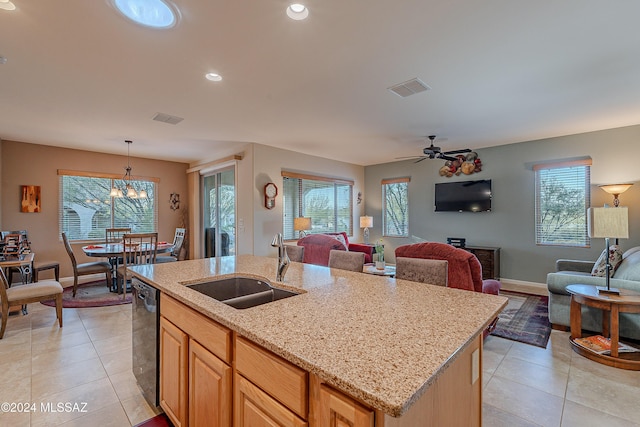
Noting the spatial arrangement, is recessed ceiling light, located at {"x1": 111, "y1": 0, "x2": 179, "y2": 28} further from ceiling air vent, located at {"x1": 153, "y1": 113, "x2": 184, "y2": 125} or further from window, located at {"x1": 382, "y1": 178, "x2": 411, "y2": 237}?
window, located at {"x1": 382, "y1": 178, "x2": 411, "y2": 237}

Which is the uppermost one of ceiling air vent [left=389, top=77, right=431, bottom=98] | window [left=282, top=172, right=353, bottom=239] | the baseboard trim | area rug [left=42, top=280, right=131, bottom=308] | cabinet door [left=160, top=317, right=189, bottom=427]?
ceiling air vent [left=389, top=77, right=431, bottom=98]

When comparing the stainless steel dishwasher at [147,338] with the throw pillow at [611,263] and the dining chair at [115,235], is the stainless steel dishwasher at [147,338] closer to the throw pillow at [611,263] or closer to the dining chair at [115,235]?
the dining chair at [115,235]

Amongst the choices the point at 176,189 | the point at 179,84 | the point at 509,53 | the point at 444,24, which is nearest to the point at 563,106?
the point at 509,53

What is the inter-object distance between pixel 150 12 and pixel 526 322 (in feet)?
15.5

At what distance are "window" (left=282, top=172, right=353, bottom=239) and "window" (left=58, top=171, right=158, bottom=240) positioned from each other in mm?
3053

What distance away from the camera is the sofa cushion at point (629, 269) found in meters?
3.02

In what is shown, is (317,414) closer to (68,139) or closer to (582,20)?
(582,20)

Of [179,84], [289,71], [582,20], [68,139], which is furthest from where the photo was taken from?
[68,139]

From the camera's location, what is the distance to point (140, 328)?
2076 millimetres

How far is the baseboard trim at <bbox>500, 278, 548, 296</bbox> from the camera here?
5.04 metres

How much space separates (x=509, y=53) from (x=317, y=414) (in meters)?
2.98

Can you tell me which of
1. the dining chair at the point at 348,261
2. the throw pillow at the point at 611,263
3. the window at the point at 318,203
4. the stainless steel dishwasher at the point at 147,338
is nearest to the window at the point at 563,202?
the throw pillow at the point at 611,263

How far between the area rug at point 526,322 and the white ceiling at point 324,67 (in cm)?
263

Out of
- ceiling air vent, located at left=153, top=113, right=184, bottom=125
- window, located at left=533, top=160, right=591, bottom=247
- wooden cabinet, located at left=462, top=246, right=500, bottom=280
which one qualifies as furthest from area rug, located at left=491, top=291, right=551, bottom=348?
ceiling air vent, located at left=153, top=113, right=184, bottom=125
